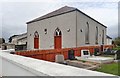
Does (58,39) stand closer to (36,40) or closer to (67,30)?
(67,30)

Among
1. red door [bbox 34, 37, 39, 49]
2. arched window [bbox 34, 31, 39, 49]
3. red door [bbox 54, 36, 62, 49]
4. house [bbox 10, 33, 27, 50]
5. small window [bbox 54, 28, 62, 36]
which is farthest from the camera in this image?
house [bbox 10, 33, 27, 50]

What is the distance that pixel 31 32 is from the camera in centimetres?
2855

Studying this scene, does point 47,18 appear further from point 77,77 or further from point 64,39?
point 77,77

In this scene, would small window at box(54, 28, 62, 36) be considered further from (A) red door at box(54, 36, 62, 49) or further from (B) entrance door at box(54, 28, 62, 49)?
(A) red door at box(54, 36, 62, 49)

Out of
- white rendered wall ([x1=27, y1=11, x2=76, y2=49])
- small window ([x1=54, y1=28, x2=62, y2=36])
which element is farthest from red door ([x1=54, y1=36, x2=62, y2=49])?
white rendered wall ([x1=27, y1=11, x2=76, y2=49])

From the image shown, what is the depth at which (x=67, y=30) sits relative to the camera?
21156 mm

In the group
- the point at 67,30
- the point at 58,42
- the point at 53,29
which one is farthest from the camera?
the point at 53,29

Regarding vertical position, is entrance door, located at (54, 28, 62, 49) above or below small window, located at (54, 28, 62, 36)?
below

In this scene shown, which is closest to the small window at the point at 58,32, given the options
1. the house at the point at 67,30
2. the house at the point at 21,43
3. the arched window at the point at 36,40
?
the house at the point at 67,30

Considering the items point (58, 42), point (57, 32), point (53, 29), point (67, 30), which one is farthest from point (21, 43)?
point (67, 30)

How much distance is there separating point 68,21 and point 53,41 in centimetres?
369

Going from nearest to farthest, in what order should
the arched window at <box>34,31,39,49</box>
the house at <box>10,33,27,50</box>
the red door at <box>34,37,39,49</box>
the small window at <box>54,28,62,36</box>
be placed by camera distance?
the small window at <box>54,28,62,36</box>, the arched window at <box>34,31,39,49</box>, the red door at <box>34,37,39,49</box>, the house at <box>10,33,27,50</box>

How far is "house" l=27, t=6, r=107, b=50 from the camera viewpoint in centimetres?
2066

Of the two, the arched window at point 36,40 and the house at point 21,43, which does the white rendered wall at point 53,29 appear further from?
the house at point 21,43
